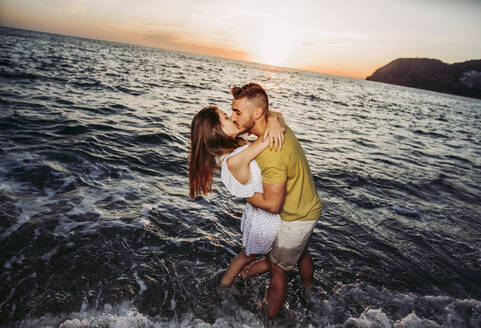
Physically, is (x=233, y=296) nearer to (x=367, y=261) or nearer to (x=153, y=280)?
(x=153, y=280)

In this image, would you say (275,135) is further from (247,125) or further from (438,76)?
(438,76)

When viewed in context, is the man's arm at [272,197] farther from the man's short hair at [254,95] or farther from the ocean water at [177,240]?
the ocean water at [177,240]

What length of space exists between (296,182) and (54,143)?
23.3 ft

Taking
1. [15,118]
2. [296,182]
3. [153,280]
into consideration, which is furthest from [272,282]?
[15,118]

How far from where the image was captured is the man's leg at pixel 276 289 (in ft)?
9.32

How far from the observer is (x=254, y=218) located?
106 inches

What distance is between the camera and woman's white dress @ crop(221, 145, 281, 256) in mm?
2305

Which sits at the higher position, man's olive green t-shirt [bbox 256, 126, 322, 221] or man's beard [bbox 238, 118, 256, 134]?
man's beard [bbox 238, 118, 256, 134]

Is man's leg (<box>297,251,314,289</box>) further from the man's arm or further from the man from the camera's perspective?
the man's arm

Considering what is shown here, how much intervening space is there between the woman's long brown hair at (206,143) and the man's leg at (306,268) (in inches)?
67.3

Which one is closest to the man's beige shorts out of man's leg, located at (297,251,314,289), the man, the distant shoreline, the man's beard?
the man

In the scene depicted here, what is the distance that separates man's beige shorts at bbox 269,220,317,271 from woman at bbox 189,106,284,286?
3.1 inches

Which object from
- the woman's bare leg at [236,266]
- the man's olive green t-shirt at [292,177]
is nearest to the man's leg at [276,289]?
the woman's bare leg at [236,266]

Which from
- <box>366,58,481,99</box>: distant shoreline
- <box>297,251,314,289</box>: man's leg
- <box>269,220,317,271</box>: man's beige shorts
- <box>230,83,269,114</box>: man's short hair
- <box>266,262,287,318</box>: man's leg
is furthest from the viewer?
<box>366,58,481,99</box>: distant shoreline
